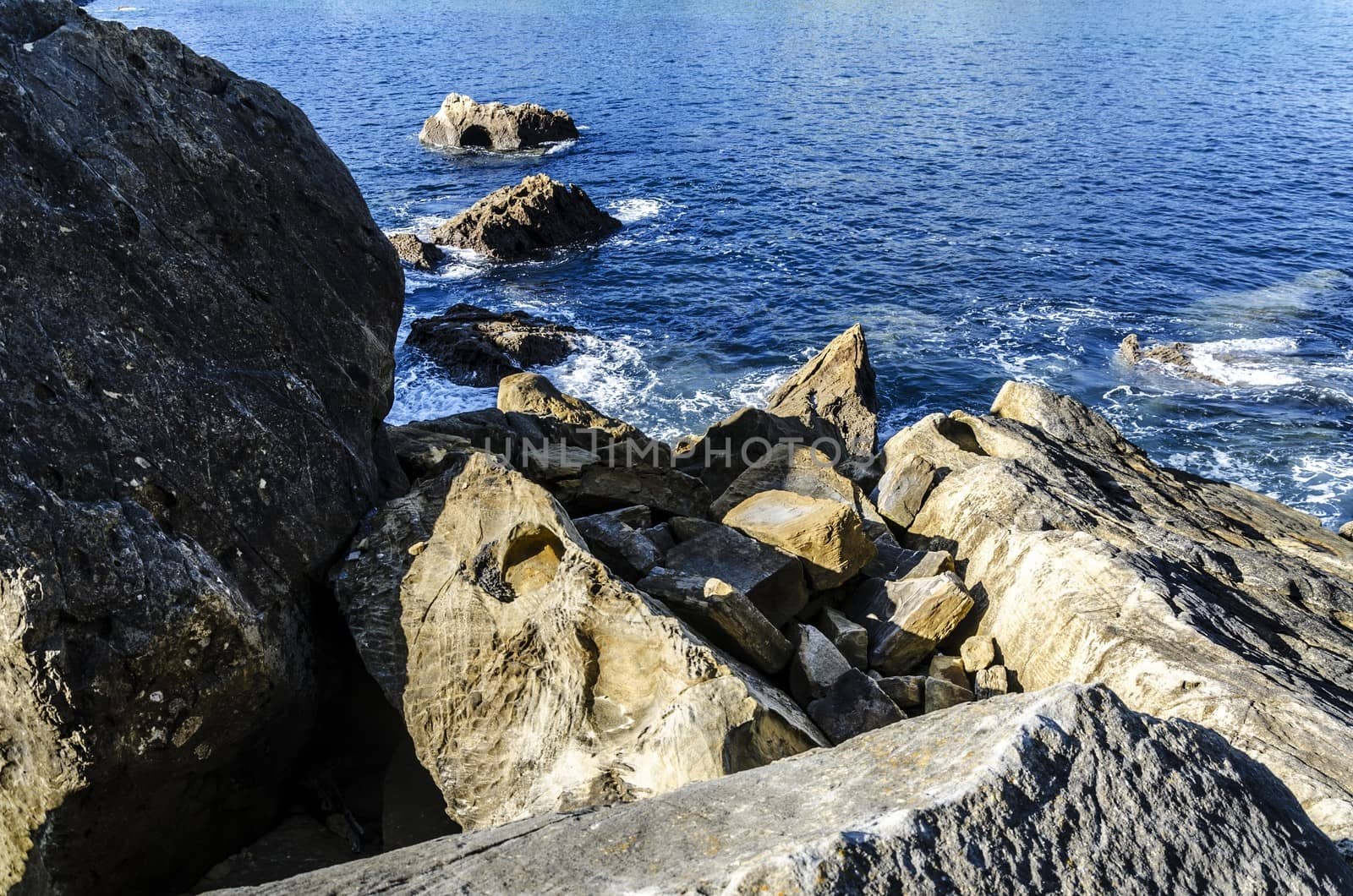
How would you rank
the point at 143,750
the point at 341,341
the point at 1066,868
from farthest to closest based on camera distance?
1. the point at 341,341
2. the point at 143,750
3. the point at 1066,868

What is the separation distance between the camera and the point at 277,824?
9086 mm

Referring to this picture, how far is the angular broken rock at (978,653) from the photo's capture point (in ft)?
35.8

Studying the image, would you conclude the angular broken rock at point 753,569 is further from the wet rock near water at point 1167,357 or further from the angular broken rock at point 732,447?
the wet rock near water at point 1167,357

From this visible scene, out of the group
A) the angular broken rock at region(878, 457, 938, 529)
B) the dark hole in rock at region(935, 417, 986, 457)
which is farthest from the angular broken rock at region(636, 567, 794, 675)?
the dark hole in rock at region(935, 417, 986, 457)

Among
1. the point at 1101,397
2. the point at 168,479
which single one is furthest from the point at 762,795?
the point at 1101,397

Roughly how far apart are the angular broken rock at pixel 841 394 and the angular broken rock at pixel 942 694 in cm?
1635

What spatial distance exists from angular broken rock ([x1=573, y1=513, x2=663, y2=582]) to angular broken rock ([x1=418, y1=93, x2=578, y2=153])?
54224mm

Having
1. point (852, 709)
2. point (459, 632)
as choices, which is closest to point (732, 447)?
point (852, 709)

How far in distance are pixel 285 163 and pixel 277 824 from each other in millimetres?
8171

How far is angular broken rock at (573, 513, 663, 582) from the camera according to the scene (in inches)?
428

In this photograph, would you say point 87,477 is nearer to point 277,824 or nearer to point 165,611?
point 165,611

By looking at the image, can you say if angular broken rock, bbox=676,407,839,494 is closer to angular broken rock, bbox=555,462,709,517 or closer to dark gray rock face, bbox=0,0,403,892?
angular broken rock, bbox=555,462,709,517

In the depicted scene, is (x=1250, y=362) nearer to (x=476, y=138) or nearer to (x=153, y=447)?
(x=153, y=447)

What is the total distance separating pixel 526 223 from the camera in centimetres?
4394
